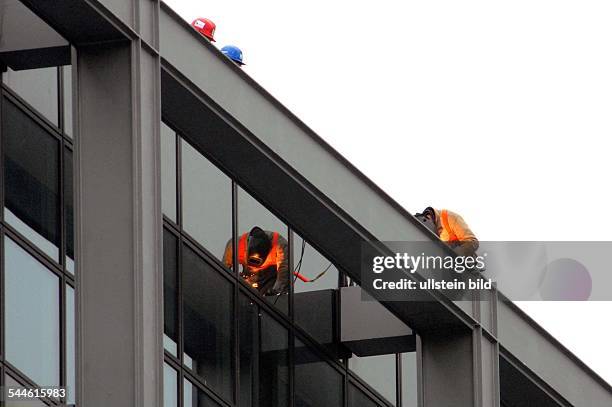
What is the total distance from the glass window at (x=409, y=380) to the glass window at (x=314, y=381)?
3.92 ft

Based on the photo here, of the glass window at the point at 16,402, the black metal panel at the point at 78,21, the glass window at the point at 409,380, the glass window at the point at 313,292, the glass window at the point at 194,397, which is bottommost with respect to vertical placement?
the glass window at the point at 16,402

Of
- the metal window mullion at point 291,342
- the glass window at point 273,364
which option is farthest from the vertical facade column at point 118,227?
the metal window mullion at point 291,342

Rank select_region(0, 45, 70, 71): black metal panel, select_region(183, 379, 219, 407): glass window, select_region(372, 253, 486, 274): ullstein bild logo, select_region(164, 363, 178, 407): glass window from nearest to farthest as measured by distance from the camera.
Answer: select_region(0, 45, 70, 71): black metal panel < select_region(372, 253, 486, 274): ullstein bild logo < select_region(164, 363, 178, 407): glass window < select_region(183, 379, 219, 407): glass window

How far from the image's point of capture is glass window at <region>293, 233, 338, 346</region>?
71.7 feet

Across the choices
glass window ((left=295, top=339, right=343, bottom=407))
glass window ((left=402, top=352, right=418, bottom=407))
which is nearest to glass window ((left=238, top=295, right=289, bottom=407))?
glass window ((left=295, top=339, right=343, bottom=407))

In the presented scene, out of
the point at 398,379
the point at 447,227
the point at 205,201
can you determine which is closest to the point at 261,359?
the point at 205,201

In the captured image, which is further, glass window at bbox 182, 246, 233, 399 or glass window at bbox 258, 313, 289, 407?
glass window at bbox 258, 313, 289, 407

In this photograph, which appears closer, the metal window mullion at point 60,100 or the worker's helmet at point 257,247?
the metal window mullion at point 60,100

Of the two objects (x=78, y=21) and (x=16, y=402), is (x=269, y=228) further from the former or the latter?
(x=78, y=21)

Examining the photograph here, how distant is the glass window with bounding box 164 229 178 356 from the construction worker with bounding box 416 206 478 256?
3.29 metres

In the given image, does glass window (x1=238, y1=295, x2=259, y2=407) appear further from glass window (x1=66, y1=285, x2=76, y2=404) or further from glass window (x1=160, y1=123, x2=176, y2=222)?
glass window (x1=66, y1=285, x2=76, y2=404)

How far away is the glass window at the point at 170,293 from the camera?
65.7 feet

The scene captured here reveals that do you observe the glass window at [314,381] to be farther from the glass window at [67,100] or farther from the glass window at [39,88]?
the glass window at [39,88]

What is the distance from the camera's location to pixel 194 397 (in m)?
20.4
